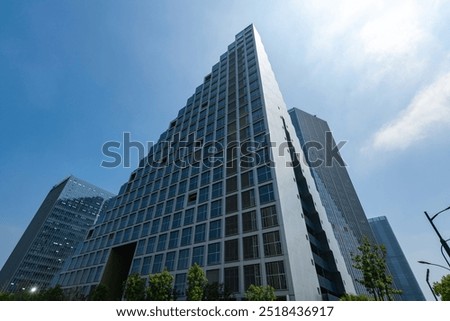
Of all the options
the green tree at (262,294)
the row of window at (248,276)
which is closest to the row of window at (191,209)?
the row of window at (248,276)

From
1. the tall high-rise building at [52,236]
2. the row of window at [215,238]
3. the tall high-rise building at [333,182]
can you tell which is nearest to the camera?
the row of window at [215,238]

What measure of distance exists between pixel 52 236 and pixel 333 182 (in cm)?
15924

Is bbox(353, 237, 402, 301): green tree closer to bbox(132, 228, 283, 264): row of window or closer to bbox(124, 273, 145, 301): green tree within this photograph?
bbox(132, 228, 283, 264): row of window

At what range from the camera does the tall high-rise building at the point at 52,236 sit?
397 ft

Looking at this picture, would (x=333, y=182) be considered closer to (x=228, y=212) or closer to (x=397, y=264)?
(x=397, y=264)

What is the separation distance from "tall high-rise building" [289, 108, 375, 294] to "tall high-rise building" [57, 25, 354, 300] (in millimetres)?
57332

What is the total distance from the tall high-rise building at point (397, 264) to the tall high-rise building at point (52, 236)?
176 meters

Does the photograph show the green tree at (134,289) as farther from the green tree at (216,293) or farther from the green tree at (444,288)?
the green tree at (444,288)

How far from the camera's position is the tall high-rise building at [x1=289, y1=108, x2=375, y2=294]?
10481 cm

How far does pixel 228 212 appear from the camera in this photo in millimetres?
37625

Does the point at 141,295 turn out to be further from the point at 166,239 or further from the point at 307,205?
the point at 307,205

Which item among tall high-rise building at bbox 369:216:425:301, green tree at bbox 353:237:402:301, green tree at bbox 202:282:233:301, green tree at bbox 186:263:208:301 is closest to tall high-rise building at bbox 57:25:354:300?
green tree at bbox 202:282:233:301
